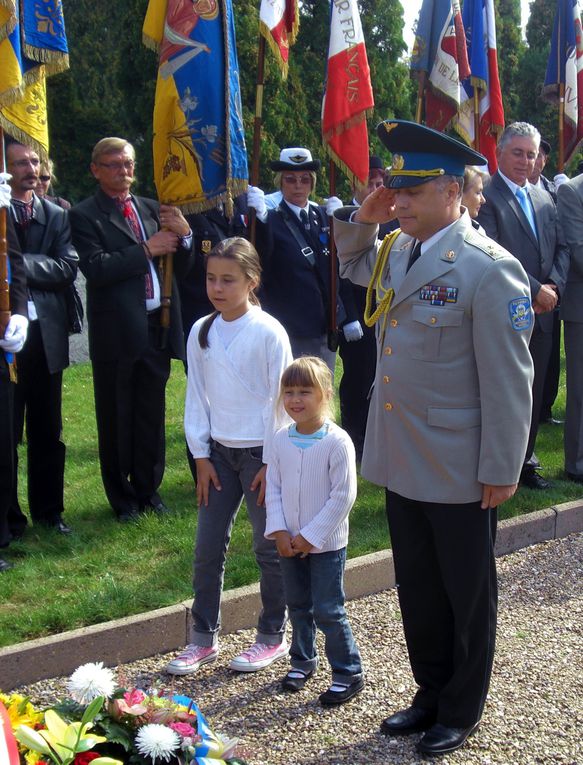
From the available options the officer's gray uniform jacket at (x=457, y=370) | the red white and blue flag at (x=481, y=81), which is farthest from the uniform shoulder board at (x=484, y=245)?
the red white and blue flag at (x=481, y=81)

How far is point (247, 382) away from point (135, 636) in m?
1.28

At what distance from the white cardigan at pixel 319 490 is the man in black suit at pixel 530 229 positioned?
9.45ft

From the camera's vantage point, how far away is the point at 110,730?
2.73 metres

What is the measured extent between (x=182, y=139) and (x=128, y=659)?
9.58 ft

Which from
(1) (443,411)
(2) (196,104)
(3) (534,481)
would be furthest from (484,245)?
(3) (534,481)

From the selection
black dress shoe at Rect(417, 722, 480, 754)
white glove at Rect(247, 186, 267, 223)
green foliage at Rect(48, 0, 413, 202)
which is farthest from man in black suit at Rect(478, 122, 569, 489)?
green foliage at Rect(48, 0, 413, 202)

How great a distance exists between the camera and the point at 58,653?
4406 millimetres

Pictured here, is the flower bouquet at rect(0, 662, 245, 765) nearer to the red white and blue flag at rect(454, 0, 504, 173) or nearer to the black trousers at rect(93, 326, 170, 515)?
the black trousers at rect(93, 326, 170, 515)

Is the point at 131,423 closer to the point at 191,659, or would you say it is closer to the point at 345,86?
the point at 191,659

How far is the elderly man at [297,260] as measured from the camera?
22.0 feet

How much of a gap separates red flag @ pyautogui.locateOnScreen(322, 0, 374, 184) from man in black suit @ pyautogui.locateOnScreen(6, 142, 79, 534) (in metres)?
2.13

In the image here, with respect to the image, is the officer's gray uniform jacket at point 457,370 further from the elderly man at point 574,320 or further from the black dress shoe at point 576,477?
the black dress shoe at point 576,477

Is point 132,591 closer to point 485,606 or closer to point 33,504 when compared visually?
point 33,504

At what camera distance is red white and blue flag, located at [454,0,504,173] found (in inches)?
328
